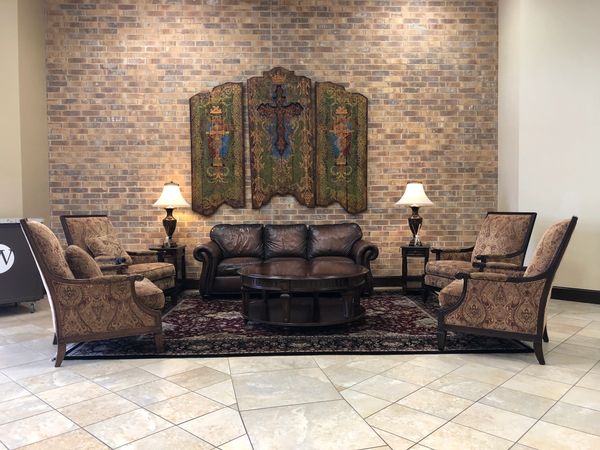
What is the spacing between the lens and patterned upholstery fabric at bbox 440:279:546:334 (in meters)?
3.20

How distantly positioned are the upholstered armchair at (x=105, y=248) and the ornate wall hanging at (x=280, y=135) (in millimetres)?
1649

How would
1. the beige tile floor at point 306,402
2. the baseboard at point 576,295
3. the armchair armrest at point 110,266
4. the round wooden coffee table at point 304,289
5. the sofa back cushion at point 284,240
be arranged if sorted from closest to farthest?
the beige tile floor at point 306,402
the round wooden coffee table at point 304,289
the armchair armrest at point 110,266
the baseboard at point 576,295
the sofa back cushion at point 284,240

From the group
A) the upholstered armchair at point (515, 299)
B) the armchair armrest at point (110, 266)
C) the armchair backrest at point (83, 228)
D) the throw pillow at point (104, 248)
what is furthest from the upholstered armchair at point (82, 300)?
the upholstered armchair at point (515, 299)

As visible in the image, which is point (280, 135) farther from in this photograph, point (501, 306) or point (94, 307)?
point (501, 306)

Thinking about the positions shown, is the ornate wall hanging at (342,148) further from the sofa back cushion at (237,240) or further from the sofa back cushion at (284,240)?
the sofa back cushion at (237,240)

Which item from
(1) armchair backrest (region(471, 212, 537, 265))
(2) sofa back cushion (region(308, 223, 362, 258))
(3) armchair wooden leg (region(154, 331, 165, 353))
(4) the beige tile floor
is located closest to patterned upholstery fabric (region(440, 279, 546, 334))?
(4) the beige tile floor

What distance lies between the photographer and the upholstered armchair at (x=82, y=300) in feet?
10.6

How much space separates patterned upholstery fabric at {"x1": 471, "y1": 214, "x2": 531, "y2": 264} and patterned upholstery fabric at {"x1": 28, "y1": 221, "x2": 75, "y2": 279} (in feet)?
12.8

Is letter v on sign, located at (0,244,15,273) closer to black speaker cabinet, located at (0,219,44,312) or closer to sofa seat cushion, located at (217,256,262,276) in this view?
black speaker cabinet, located at (0,219,44,312)

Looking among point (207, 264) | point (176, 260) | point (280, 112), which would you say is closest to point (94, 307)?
point (207, 264)

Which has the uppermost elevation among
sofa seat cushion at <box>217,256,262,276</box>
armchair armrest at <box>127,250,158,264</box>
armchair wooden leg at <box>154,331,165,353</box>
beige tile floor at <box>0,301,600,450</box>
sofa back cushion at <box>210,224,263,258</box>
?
sofa back cushion at <box>210,224,263,258</box>

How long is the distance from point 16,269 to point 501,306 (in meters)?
4.72

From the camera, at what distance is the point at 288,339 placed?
3.77 m

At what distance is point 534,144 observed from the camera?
533 cm
